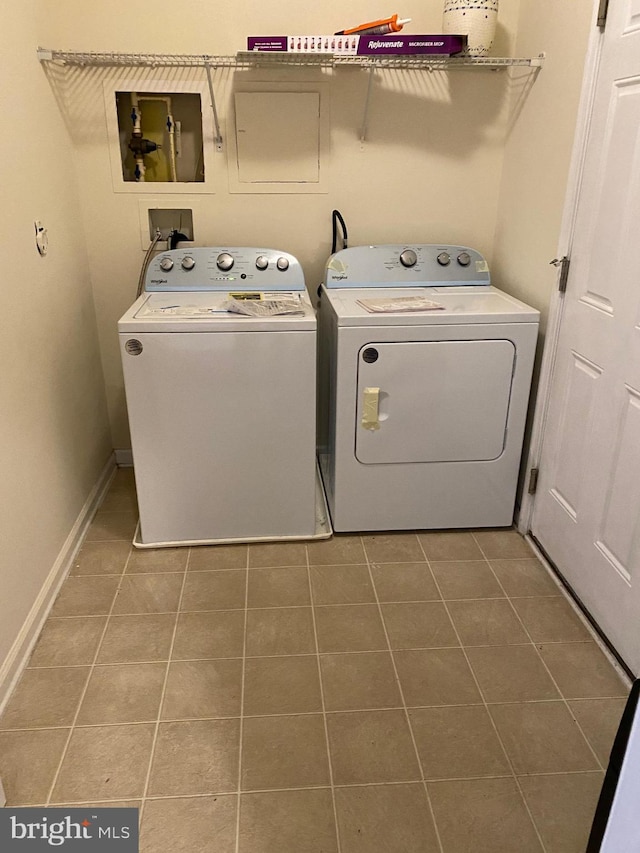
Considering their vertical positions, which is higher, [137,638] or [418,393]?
[418,393]

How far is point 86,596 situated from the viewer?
7.09 ft

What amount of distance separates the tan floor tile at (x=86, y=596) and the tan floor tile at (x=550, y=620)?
4.45 ft

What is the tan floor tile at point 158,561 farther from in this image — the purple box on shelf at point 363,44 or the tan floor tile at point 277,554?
the purple box on shelf at point 363,44

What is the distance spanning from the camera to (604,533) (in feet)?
6.42

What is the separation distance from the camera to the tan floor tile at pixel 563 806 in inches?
54.9

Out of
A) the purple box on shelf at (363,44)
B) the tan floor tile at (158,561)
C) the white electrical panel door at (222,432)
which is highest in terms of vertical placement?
the purple box on shelf at (363,44)

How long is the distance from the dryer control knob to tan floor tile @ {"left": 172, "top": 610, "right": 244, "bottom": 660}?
1.52 meters

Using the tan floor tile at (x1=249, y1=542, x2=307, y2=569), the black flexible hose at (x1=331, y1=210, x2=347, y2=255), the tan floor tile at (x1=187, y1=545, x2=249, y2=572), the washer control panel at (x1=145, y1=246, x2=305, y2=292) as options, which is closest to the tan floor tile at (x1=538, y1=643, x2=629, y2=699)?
the tan floor tile at (x1=249, y1=542, x2=307, y2=569)

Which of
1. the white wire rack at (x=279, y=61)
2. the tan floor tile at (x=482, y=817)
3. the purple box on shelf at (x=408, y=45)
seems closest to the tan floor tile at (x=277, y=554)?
the tan floor tile at (x=482, y=817)

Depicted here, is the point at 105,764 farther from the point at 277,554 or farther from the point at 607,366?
the point at 607,366

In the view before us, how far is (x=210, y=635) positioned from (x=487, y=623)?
873 millimetres

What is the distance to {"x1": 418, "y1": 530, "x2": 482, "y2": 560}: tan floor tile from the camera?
7.86ft

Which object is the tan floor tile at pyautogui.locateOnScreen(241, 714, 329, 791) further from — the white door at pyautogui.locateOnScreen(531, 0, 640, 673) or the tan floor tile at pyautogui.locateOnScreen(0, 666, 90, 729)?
the white door at pyautogui.locateOnScreen(531, 0, 640, 673)

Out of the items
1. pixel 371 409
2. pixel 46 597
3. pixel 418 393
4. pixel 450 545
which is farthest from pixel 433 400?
pixel 46 597
